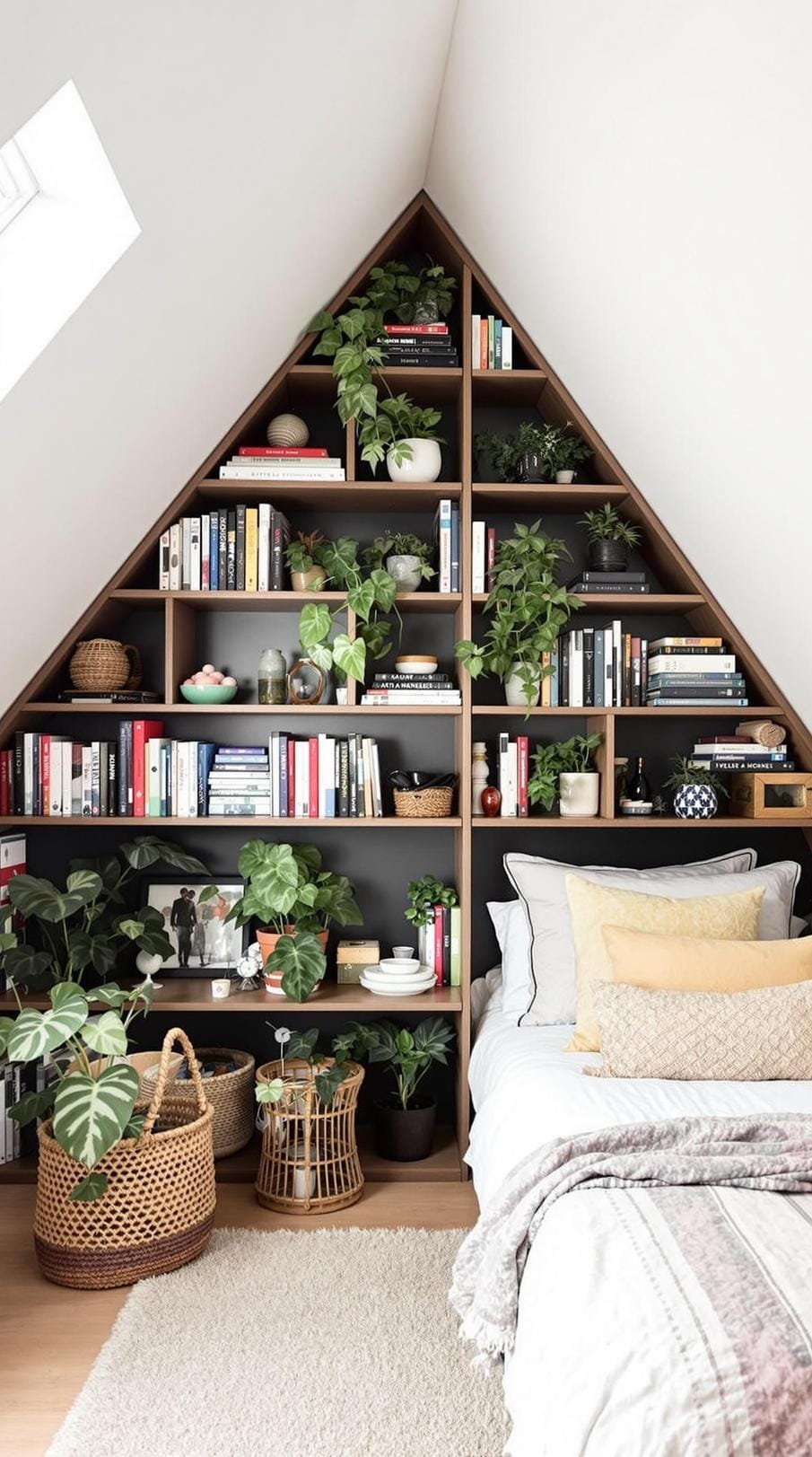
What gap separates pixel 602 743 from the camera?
11.2ft

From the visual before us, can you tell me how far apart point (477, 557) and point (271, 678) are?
29.4 inches

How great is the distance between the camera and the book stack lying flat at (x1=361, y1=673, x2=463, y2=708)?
133 inches

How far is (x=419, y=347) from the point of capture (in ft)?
11.2

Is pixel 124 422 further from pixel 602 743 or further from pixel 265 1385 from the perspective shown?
pixel 265 1385

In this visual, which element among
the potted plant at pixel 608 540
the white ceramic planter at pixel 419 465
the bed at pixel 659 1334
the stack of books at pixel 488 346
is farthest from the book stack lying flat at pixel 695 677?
the bed at pixel 659 1334

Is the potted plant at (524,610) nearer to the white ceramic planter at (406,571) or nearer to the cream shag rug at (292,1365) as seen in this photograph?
the white ceramic planter at (406,571)

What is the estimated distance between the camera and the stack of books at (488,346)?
345 cm

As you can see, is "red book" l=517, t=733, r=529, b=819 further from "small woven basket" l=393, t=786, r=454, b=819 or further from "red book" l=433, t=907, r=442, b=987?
"red book" l=433, t=907, r=442, b=987

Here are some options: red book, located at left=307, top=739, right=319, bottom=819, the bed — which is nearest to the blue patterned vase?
red book, located at left=307, top=739, right=319, bottom=819

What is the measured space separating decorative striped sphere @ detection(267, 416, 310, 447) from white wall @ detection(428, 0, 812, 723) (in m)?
0.78

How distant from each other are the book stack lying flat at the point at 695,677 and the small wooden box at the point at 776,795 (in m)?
0.24

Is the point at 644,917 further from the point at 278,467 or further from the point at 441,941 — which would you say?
the point at 278,467

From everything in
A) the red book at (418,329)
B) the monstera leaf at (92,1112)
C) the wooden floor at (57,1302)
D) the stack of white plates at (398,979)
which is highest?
the red book at (418,329)

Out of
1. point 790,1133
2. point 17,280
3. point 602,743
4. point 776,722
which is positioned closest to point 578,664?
point 602,743
